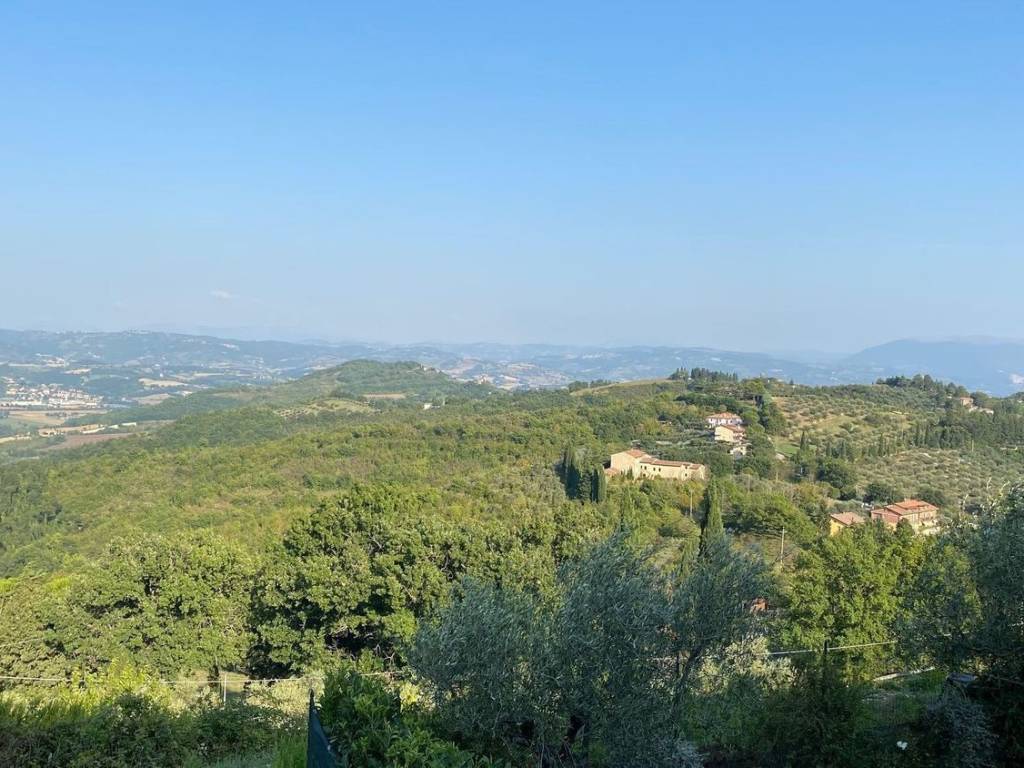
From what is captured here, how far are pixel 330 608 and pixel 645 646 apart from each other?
12.4 m

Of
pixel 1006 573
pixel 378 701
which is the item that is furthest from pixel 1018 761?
pixel 378 701

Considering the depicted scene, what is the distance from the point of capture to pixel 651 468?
5919 cm

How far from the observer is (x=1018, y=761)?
27.8ft

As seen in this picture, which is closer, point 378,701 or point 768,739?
point 378,701

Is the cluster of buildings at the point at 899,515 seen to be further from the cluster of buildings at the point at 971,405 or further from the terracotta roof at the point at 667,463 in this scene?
the cluster of buildings at the point at 971,405

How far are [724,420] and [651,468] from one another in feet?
63.1

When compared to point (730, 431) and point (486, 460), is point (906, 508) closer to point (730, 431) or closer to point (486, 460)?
point (730, 431)

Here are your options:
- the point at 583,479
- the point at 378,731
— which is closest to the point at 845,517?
the point at 583,479

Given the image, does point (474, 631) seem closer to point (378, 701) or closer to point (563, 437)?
point (378, 701)

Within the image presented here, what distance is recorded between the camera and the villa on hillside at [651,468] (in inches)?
2253

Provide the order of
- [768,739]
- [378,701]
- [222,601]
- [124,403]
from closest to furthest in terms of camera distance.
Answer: [378,701] < [768,739] < [222,601] < [124,403]

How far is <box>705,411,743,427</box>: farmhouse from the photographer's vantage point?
73000mm

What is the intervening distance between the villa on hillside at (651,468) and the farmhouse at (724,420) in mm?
15072

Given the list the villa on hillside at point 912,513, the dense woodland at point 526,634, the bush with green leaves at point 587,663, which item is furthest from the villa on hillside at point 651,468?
the bush with green leaves at point 587,663
